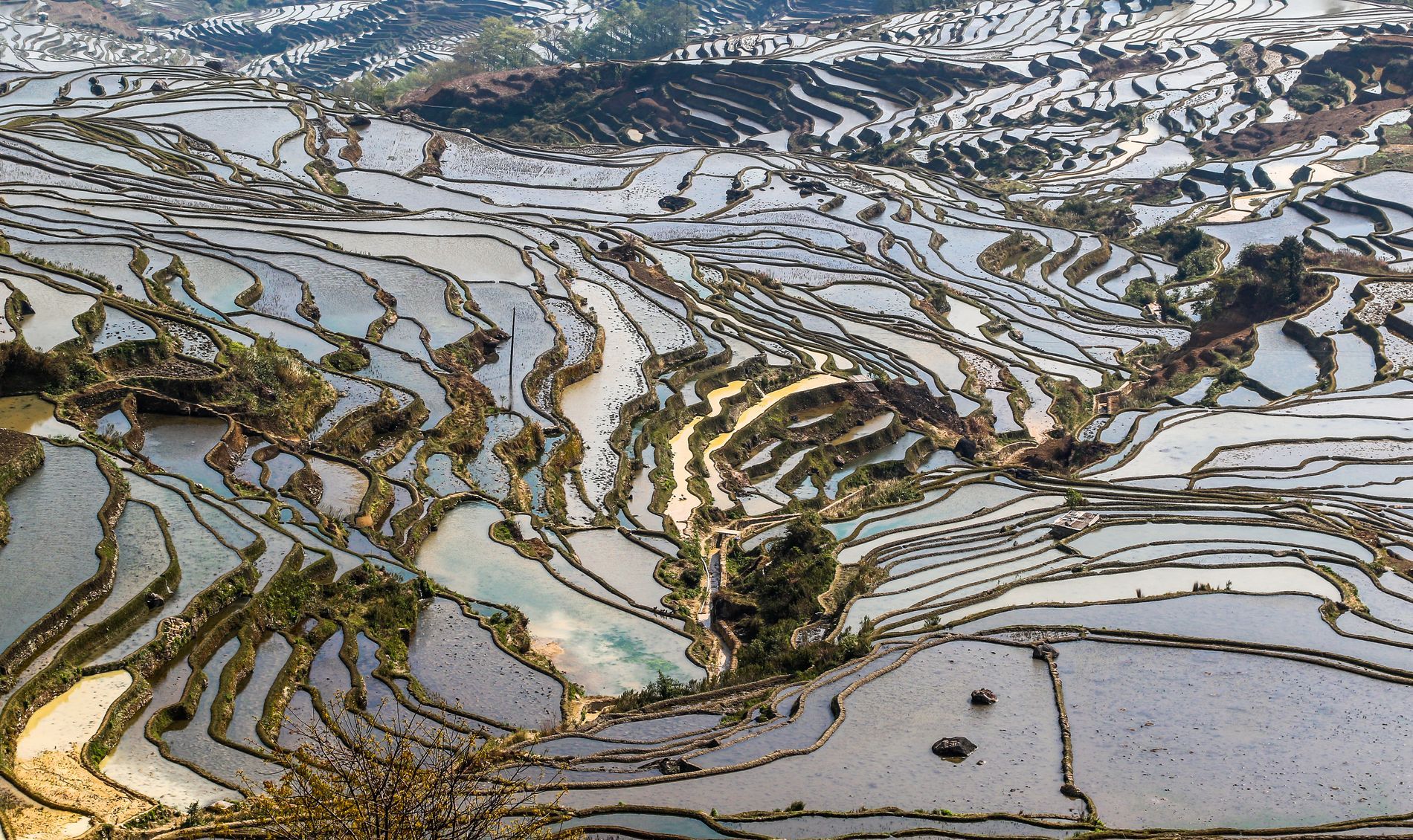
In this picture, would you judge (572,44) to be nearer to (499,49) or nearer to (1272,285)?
(499,49)

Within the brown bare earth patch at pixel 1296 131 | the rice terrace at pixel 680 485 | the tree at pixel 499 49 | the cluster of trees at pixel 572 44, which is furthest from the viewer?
the tree at pixel 499 49

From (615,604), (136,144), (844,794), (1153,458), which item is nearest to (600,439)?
(615,604)

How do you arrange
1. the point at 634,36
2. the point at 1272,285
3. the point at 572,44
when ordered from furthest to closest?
1. the point at 572,44
2. the point at 634,36
3. the point at 1272,285

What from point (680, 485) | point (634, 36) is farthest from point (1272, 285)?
point (634, 36)

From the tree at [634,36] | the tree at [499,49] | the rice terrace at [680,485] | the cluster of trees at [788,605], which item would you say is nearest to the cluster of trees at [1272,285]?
the rice terrace at [680,485]

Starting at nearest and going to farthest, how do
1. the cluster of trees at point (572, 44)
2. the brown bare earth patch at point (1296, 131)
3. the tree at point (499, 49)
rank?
the brown bare earth patch at point (1296, 131), the cluster of trees at point (572, 44), the tree at point (499, 49)

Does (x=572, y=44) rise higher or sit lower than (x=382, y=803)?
lower

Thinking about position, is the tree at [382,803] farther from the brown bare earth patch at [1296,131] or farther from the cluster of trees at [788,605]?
the brown bare earth patch at [1296,131]

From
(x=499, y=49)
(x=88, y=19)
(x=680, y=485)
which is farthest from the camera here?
(x=88, y=19)
